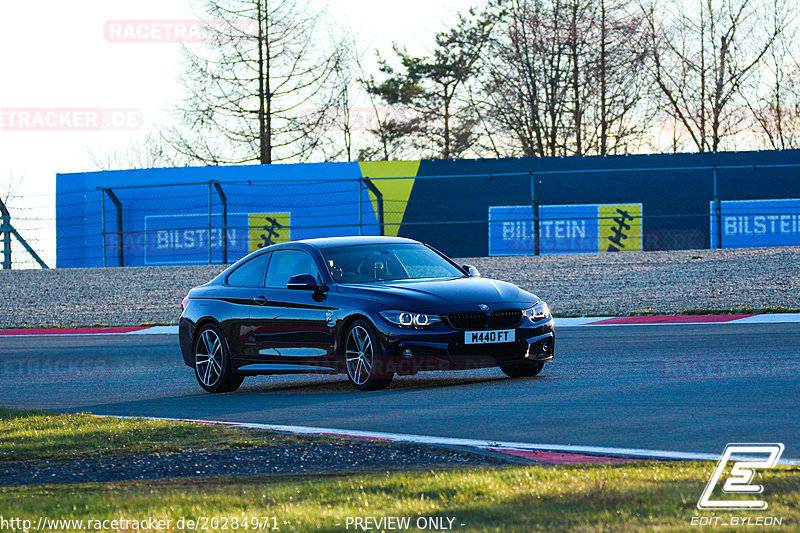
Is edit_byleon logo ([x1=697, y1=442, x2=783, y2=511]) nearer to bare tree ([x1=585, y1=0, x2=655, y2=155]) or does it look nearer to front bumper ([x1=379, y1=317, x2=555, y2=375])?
front bumper ([x1=379, y1=317, x2=555, y2=375])

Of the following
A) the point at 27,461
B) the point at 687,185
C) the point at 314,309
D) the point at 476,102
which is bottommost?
the point at 27,461

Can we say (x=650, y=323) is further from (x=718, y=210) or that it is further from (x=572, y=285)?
(x=718, y=210)

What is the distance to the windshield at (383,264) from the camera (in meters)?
12.0

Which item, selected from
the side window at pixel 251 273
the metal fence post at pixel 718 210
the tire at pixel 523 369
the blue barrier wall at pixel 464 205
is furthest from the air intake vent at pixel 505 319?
the blue barrier wall at pixel 464 205

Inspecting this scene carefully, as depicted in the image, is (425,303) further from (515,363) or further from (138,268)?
(138,268)

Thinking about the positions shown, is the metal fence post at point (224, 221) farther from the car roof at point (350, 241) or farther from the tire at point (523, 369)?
the tire at point (523, 369)

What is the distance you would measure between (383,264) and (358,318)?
3.24 ft

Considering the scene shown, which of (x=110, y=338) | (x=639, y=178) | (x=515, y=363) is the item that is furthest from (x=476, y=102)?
(x=515, y=363)

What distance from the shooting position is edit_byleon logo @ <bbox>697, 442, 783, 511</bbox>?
4930 millimetres

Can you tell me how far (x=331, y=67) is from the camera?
41.0 meters

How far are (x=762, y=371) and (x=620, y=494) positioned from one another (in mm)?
6668

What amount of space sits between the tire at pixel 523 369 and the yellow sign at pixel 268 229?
19.5 metres

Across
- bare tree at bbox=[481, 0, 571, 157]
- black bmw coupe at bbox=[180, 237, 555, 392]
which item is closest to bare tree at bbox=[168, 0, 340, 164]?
bare tree at bbox=[481, 0, 571, 157]

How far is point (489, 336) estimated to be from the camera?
11.1m
